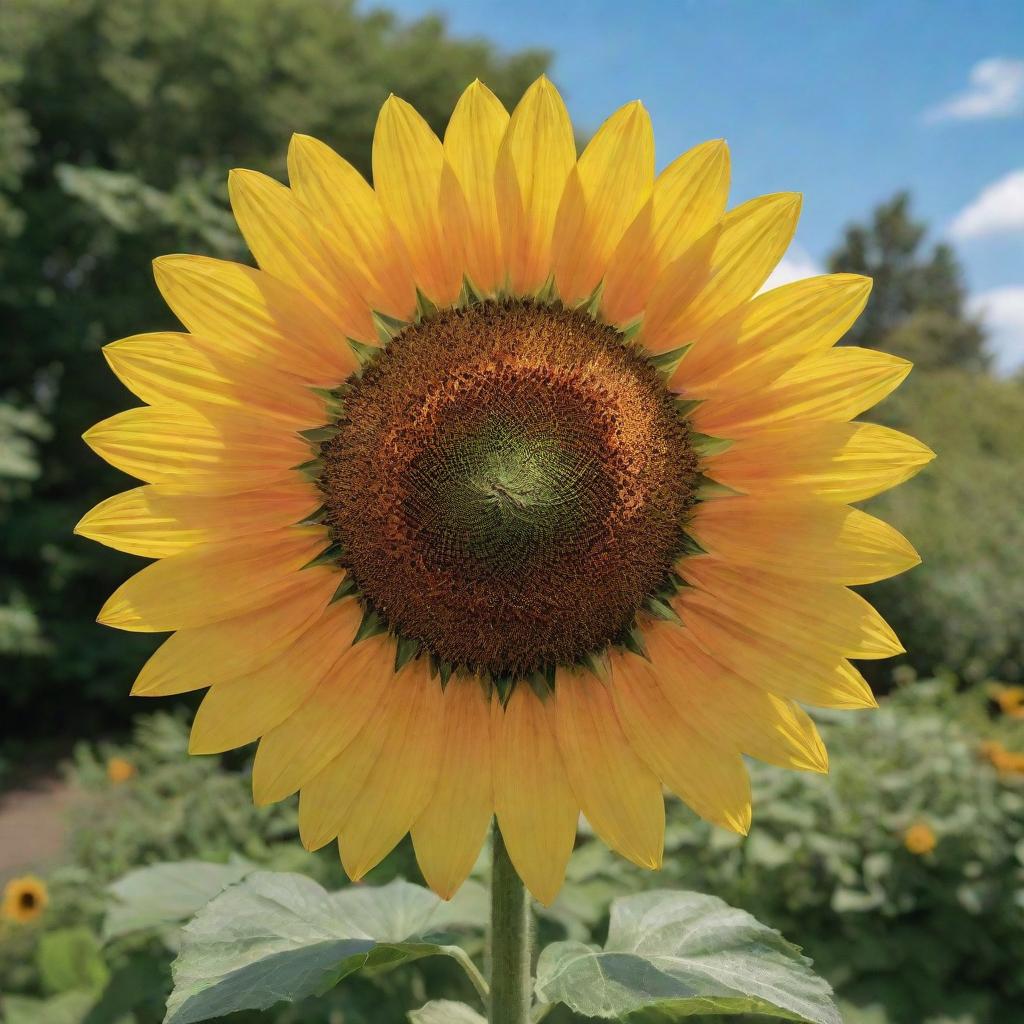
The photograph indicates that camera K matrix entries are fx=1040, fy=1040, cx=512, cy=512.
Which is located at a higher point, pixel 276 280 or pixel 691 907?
pixel 276 280

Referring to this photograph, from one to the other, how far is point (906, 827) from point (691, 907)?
8.43ft

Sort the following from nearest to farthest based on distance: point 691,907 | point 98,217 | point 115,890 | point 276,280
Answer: point 276,280, point 691,907, point 115,890, point 98,217

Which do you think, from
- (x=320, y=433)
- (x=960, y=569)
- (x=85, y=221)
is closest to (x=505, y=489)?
(x=320, y=433)

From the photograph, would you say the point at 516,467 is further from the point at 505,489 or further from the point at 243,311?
the point at 243,311

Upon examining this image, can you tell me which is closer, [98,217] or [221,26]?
[98,217]

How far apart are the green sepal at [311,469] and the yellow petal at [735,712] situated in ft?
1.44

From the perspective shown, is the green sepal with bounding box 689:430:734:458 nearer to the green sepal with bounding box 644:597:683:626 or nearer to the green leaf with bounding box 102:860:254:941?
the green sepal with bounding box 644:597:683:626

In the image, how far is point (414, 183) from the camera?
1078 millimetres

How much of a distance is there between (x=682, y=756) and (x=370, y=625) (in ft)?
1.25

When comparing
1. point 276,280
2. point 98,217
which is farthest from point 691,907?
point 98,217

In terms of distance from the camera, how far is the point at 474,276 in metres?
1.13

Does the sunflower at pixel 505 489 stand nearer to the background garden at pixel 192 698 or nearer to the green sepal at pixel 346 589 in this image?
the green sepal at pixel 346 589

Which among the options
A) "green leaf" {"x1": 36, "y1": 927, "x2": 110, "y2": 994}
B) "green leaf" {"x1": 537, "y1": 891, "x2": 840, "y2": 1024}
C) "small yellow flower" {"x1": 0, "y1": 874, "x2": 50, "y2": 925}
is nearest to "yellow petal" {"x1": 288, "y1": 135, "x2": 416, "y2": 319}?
"green leaf" {"x1": 537, "y1": 891, "x2": 840, "y2": 1024}

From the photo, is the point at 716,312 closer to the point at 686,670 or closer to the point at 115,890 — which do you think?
the point at 686,670
